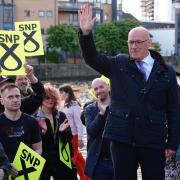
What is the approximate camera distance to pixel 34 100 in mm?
6234

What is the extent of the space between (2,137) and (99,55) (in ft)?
4.40

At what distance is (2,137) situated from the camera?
5246mm

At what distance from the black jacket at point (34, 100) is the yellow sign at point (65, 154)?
68 cm

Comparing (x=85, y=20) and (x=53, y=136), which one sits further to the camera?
(x=53, y=136)

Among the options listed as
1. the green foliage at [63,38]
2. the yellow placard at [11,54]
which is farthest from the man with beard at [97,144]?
the green foliage at [63,38]

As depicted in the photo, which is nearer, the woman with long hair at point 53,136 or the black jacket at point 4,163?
the black jacket at point 4,163

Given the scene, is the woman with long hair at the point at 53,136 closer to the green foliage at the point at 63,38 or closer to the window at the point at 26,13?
the green foliage at the point at 63,38

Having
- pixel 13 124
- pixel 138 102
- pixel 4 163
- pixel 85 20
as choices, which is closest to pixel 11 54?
pixel 13 124

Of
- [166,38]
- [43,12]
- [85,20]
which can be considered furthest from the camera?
[166,38]

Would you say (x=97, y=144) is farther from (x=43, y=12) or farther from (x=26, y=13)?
(x=43, y=12)

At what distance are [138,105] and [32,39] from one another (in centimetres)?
417

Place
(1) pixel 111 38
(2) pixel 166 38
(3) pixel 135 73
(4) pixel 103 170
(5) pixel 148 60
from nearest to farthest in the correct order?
(3) pixel 135 73 → (5) pixel 148 60 → (4) pixel 103 170 → (1) pixel 111 38 → (2) pixel 166 38

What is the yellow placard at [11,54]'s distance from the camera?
6.94 m

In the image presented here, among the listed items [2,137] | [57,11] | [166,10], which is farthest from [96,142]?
[166,10]
